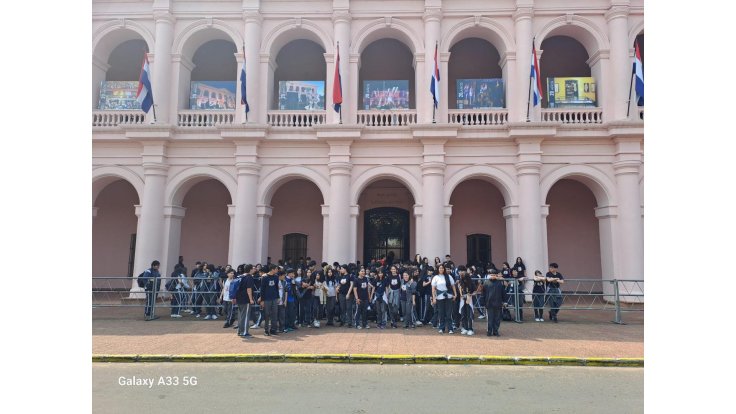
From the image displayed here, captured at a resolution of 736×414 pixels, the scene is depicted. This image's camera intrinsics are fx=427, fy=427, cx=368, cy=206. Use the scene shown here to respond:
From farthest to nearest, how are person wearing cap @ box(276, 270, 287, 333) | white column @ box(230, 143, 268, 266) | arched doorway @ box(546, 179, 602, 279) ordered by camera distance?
arched doorway @ box(546, 179, 602, 279)
white column @ box(230, 143, 268, 266)
person wearing cap @ box(276, 270, 287, 333)

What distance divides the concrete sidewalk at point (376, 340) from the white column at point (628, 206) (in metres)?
4.15

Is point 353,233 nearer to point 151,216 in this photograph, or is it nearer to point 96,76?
point 151,216

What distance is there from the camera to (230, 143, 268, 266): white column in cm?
1706

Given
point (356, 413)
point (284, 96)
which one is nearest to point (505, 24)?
point (284, 96)

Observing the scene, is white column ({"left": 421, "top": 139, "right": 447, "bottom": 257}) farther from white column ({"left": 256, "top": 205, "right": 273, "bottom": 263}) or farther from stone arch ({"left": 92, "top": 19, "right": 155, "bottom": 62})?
stone arch ({"left": 92, "top": 19, "right": 155, "bottom": 62})

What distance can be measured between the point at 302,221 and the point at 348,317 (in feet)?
29.7

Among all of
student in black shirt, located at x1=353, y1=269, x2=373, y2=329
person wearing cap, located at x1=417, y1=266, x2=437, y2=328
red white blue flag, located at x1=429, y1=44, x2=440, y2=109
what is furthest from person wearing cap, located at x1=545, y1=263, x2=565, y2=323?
red white blue flag, located at x1=429, y1=44, x2=440, y2=109

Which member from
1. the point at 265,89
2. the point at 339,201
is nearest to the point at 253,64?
the point at 265,89

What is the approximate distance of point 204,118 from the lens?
1833cm

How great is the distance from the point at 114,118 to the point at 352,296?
44.0ft

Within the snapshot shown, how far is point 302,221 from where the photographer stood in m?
20.6

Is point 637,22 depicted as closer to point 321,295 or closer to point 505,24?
point 505,24

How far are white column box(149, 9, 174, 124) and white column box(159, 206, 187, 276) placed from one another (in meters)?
3.76

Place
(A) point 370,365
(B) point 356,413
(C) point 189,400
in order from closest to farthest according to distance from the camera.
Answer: (B) point 356,413, (C) point 189,400, (A) point 370,365
